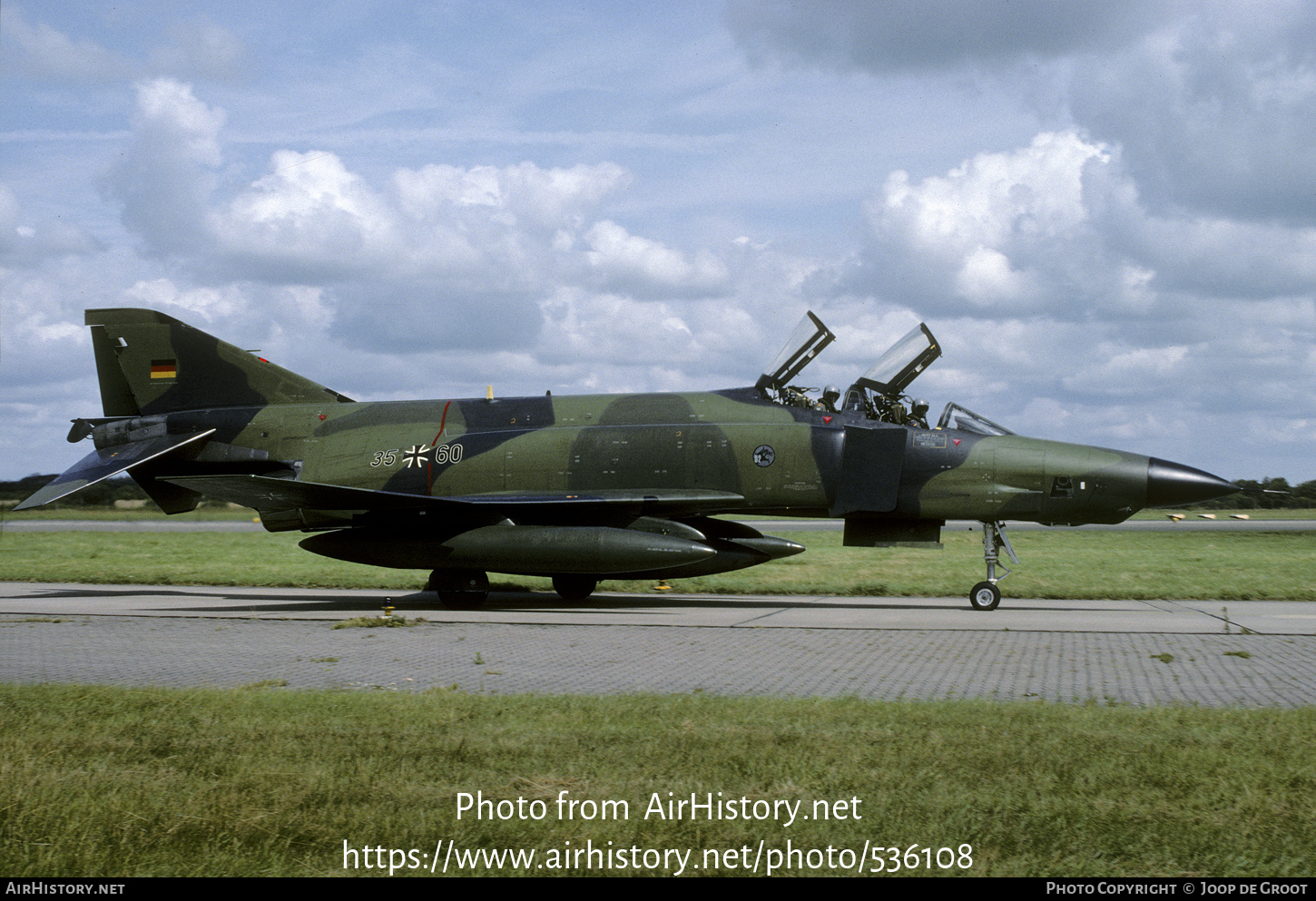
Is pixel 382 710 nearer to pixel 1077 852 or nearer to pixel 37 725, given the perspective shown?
pixel 37 725

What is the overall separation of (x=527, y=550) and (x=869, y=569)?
9004 millimetres

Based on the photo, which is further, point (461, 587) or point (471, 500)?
point (471, 500)

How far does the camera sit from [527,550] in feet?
46.0

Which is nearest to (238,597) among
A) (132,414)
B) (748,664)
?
(132,414)

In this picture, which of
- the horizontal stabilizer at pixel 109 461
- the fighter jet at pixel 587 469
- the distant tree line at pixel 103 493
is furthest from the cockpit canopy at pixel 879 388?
the distant tree line at pixel 103 493

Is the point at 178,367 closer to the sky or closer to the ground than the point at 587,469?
closer to the sky

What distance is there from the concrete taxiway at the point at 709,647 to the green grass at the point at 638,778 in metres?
1.13

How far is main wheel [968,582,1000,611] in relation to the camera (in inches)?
544

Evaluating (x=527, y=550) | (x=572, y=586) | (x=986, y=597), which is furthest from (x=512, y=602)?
(x=986, y=597)

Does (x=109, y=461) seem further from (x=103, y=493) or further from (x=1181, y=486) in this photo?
(x=103, y=493)

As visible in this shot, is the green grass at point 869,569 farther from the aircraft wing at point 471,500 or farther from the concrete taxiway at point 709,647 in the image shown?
the aircraft wing at point 471,500

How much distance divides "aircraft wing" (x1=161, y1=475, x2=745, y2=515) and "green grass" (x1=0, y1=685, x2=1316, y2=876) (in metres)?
7.36

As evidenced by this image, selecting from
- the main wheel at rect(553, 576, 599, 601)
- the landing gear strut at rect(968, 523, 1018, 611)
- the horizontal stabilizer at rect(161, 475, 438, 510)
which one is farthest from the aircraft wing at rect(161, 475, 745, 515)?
the landing gear strut at rect(968, 523, 1018, 611)

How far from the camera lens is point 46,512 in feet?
164
